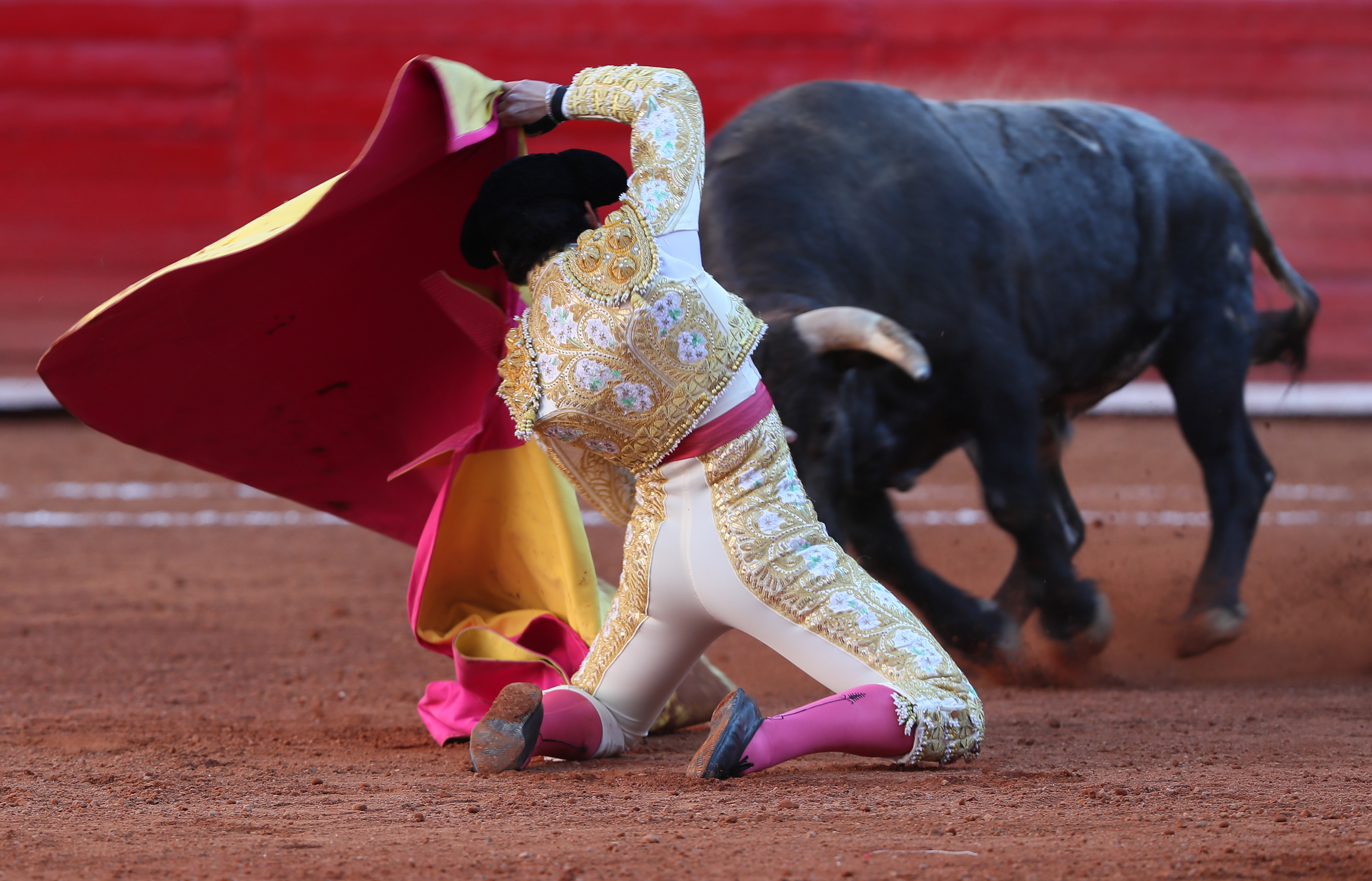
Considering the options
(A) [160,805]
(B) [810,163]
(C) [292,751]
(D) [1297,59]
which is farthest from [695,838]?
(D) [1297,59]

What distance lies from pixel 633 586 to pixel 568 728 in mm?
226

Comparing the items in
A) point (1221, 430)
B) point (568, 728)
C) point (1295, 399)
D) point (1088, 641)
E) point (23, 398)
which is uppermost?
point (568, 728)

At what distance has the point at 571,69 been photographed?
802 cm

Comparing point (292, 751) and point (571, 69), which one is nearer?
point (292, 751)

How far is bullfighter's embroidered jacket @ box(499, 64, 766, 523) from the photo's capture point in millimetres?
1959

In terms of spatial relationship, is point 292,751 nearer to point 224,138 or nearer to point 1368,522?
point 1368,522

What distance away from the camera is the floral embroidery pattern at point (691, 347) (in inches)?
78.1

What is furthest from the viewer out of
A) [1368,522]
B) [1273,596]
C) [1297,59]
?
[1297,59]

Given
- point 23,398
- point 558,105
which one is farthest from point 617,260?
point 23,398

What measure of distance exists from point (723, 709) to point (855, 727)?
18 cm

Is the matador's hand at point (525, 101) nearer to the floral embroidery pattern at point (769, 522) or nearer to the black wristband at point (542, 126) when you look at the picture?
the black wristband at point (542, 126)

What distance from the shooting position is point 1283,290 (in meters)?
3.99

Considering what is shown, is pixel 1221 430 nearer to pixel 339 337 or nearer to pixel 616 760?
pixel 616 760

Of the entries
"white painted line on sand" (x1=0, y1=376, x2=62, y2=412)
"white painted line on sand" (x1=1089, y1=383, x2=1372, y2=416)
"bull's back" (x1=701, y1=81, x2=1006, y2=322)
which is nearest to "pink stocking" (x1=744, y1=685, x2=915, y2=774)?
"bull's back" (x1=701, y1=81, x2=1006, y2=322)
